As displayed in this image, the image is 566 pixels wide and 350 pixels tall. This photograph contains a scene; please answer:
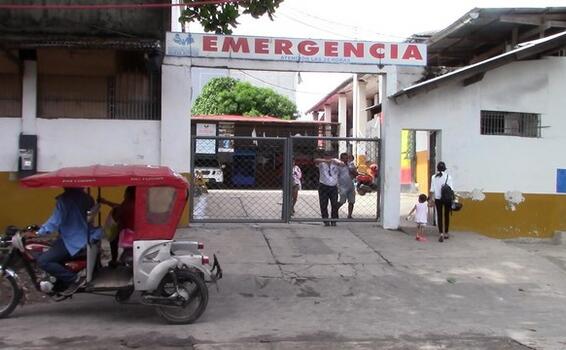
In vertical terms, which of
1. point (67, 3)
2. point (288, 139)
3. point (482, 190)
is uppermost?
point (67, 3)

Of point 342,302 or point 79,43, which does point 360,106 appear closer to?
point 79,43

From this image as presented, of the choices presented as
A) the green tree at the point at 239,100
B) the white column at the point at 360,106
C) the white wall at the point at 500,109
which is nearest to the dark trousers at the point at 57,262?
the white wall at the point at 500,109

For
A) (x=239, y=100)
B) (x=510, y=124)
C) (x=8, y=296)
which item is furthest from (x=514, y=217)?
(x=239, y=100)

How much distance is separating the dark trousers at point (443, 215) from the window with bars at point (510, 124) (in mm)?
2141

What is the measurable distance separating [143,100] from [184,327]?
246 inches

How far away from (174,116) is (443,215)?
5286 mm

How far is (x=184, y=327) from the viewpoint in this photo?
674 cm

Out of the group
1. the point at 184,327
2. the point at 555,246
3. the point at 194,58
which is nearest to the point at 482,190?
the point at 555,246

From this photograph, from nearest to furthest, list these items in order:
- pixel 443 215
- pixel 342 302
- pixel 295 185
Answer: pixel 342 302 < pixel 443 215 < pixel 295 185

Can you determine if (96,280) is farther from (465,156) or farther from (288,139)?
(465,156)

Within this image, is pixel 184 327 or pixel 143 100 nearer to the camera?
pixel 184 327

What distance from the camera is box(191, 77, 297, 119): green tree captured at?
35.3 metres

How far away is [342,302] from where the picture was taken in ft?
26.7

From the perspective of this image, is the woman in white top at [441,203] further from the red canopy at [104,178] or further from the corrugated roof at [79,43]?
the red canopy at [104,178]
